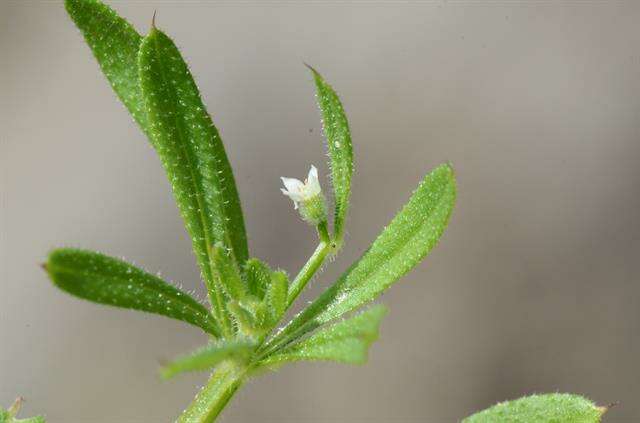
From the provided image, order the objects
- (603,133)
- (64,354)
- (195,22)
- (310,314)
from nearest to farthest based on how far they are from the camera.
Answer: (310,314) < (64,354) < (603,133) < (195,22)

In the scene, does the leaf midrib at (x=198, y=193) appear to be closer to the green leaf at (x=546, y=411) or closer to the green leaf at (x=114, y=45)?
the green leaf at (x=114, y=45)

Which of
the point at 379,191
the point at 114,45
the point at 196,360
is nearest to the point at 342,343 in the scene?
the point at 196,360

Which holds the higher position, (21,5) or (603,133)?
(21,5)

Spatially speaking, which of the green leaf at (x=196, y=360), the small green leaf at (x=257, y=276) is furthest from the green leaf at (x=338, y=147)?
the green leaf at (x=196, y=360)

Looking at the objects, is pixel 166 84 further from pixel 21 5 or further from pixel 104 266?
pixel 21 5

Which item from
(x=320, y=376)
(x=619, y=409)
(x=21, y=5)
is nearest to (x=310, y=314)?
(x=320, y=376)
